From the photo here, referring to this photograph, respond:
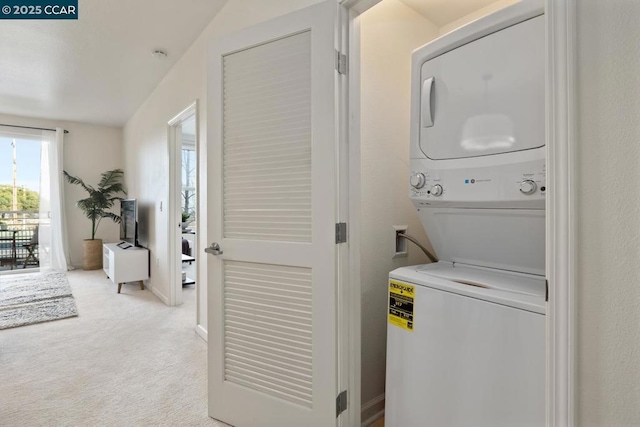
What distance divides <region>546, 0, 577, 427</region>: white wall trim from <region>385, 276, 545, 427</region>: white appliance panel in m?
0.14

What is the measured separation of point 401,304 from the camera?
131 cm

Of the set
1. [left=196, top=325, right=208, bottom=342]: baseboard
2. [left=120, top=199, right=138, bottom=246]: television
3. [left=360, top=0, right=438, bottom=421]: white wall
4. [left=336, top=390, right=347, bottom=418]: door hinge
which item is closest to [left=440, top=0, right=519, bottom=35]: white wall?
[left=360, top=0, right=438, bottom=421]: white wall

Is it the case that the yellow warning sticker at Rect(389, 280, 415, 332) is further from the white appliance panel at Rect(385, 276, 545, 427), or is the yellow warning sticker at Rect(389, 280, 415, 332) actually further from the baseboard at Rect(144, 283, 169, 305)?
the baseboard at Rect(144, 283, 169, 305)

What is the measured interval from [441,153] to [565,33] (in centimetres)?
64

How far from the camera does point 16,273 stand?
5352 millimetres

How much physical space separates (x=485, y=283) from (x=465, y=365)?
282 mm

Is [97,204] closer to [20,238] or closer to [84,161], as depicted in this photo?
[84,161]

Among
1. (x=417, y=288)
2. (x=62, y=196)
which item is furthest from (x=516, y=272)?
(x=62, y=196)

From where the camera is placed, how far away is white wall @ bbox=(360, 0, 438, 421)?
1.74 m

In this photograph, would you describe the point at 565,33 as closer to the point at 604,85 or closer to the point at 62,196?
the point at 604,85

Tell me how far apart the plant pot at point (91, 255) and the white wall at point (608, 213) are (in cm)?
682

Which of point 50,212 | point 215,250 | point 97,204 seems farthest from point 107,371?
point 50,212

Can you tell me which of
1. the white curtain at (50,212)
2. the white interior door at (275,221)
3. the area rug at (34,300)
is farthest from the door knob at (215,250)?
the white curtain at (50,212)

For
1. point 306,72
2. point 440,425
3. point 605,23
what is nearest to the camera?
point 605,23
